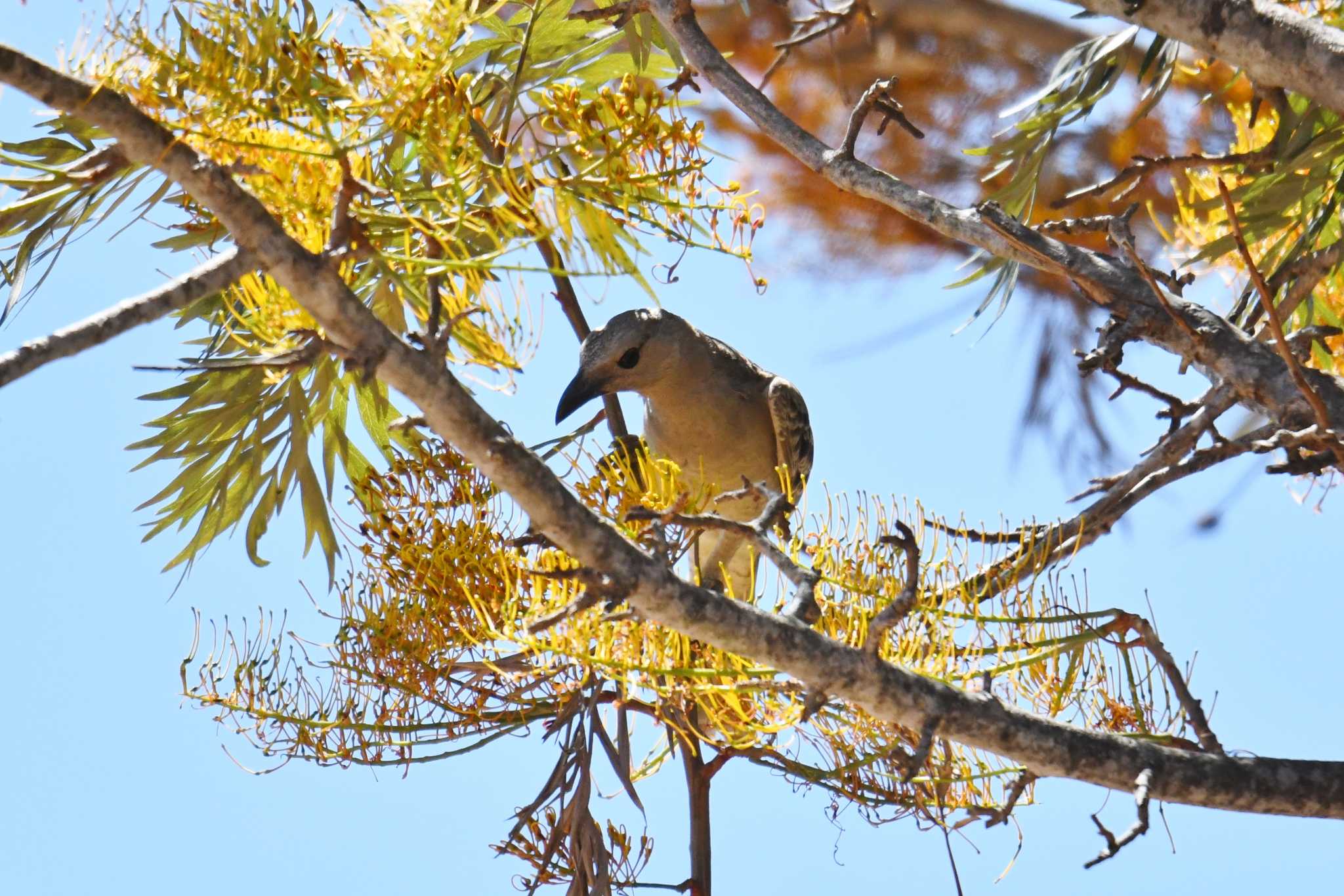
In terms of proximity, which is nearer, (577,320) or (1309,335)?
(1309,335)

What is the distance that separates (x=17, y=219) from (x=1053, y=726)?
1482 mm

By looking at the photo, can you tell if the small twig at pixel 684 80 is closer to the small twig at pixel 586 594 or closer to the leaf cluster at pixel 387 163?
the leaf cluster at pixel 387 163

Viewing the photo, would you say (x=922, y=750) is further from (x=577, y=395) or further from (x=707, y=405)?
(x=707, y=405)

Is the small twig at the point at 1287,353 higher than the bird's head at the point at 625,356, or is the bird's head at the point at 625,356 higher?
the bird's head at the point at 625,356

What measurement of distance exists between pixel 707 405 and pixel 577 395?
454 millimetres

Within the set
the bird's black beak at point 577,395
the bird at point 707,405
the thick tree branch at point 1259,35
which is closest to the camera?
the thick tree branch at point 1259,35

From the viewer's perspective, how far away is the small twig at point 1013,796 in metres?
1.65

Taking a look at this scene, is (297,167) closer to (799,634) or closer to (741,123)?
(799,634)

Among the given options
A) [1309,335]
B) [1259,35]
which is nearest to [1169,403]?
[1309,335]

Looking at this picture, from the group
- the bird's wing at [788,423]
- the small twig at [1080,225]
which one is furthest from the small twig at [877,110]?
the bird's wing at [788,423]

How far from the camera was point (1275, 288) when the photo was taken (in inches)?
75.9

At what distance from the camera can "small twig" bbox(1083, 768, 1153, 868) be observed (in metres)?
1.46

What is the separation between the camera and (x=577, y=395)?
91.0 inches

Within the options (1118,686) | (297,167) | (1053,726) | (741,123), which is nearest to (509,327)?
(297,167)
